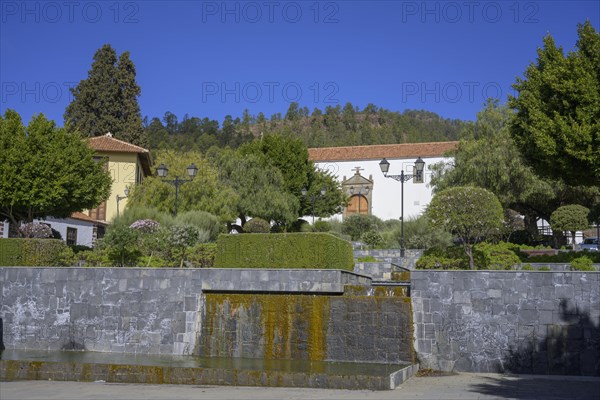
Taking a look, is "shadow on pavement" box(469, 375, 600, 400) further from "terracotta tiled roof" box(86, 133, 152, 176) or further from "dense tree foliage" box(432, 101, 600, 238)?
"terracotta tiled roof" box(86, 133, 152, 176)

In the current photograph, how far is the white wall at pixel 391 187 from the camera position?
52.8 m

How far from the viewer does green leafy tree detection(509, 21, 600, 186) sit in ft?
61.3

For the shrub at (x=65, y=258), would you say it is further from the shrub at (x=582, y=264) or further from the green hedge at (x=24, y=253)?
the shrub at (x=582, y=264)

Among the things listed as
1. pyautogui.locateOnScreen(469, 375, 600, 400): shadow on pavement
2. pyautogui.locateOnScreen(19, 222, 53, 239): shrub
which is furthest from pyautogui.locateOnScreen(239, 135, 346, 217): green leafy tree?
pyautogui.locateOnScreen(469, 375, 600, 400): shadow on pavement

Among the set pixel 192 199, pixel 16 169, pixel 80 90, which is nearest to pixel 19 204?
pixel 16 169

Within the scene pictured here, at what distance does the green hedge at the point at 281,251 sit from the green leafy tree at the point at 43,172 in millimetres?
9900

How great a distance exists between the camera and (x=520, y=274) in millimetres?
14133

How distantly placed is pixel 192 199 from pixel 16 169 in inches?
412

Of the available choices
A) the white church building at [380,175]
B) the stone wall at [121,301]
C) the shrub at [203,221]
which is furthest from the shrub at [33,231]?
the white church building at [380,175]

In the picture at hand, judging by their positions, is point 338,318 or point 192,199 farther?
point 192,199

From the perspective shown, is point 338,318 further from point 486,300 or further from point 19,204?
point 19,204

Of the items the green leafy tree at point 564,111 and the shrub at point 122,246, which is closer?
the green leafy tree at point 564,111

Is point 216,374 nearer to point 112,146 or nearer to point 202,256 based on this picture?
point 202,256

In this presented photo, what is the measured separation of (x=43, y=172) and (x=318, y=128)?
108 metres
